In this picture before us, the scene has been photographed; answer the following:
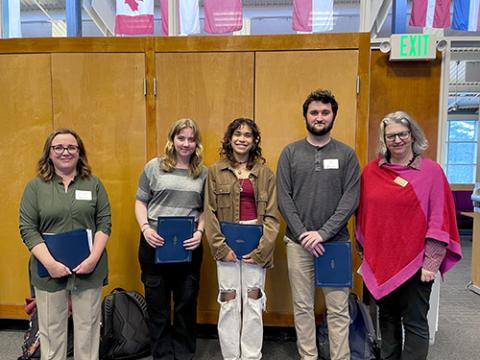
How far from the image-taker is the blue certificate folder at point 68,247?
1784mm

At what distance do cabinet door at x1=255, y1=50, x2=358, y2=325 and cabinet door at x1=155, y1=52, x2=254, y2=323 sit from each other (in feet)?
0.37

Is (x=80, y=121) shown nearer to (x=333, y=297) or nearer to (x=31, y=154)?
(x=31, y=154)

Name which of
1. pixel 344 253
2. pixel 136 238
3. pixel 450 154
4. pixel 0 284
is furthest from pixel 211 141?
pixel 450 154

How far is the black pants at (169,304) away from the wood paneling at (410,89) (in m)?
1.85

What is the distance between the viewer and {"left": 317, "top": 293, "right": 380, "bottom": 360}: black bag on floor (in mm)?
2207

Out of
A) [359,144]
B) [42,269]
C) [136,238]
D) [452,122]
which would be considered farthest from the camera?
[452,122]

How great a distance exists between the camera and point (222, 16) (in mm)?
3443

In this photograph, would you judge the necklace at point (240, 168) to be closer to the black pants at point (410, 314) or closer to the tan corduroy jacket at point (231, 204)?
the tan corduroy jacket at point (231, 204)

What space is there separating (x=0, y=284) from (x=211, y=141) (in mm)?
1975

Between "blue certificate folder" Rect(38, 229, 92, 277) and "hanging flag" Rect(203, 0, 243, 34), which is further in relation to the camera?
"hanging flag" Rect(203, 0, 243, 34)

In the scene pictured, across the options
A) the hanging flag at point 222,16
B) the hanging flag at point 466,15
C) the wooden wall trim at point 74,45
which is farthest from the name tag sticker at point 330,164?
the hanging flag at point 466,15

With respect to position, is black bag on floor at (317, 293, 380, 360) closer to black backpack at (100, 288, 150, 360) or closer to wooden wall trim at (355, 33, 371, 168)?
wooden wall trim at (355, 33, 371, 168)

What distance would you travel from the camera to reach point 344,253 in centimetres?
197

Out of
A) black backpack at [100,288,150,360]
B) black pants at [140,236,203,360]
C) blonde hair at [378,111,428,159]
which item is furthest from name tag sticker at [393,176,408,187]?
black backpack at [100,288,150,360]
